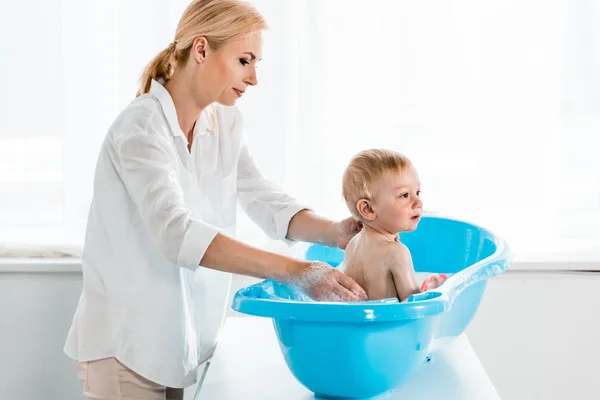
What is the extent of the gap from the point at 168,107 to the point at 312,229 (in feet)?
1.19

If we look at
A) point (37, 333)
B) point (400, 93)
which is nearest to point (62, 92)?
point (37, 333)

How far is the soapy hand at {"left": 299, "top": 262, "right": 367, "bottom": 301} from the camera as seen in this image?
1266 mm

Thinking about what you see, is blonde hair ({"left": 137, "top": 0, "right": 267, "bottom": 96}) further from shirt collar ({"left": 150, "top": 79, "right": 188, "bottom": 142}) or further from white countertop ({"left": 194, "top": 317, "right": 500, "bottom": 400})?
white countertop ({"left": 194, "top": 317, "right": 500, "bottom": 400})

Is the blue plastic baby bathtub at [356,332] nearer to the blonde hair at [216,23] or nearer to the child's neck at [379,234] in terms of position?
the child's neck at [379,234]

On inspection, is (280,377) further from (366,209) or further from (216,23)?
(216,23)

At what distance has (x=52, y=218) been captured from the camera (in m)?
2.29

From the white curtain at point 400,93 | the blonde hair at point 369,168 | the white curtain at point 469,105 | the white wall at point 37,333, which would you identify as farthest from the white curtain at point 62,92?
the blonde hair at point 369,168

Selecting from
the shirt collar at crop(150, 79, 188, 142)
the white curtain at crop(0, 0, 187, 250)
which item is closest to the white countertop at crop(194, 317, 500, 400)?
the shirt collar at crop(150, 79, 188, 142)

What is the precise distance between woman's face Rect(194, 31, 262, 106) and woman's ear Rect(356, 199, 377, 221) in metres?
0.32

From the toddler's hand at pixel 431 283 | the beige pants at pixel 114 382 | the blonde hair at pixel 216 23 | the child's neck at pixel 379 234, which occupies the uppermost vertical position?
the blonde hair at pixel 216 23

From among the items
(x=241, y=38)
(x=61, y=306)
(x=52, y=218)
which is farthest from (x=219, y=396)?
(x=52, y=218)

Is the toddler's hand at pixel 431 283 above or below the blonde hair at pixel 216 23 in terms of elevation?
below

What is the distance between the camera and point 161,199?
4.52 feet

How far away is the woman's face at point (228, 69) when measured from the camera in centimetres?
154
